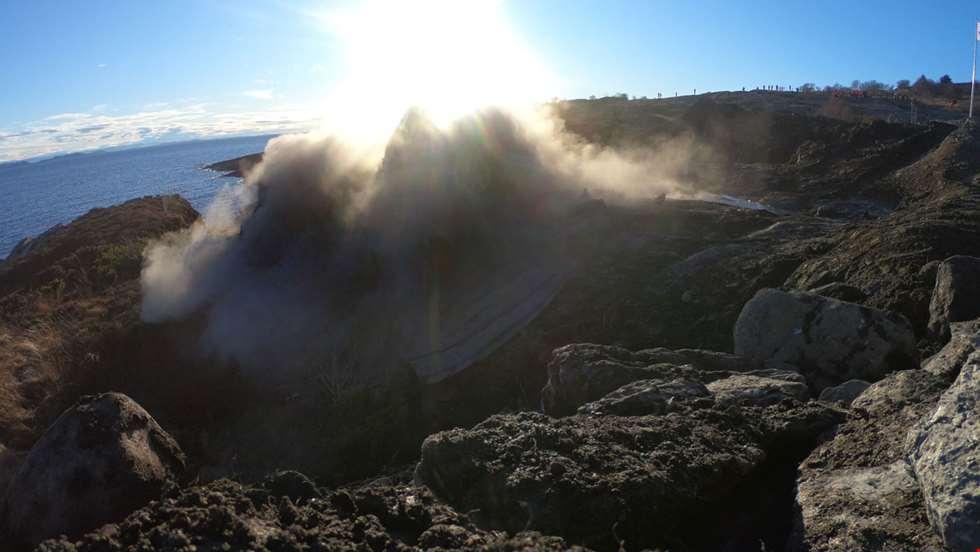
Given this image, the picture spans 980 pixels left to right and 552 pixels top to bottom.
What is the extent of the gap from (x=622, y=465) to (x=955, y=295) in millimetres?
5561

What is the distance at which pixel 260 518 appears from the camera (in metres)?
4.09

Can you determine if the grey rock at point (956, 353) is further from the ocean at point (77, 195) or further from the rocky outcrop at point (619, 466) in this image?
the ocean at point (77, 195)

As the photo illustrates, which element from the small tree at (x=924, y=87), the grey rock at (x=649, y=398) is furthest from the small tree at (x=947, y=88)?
the grey rock at (x=649, y=398)

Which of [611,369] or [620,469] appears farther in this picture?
[611,369]

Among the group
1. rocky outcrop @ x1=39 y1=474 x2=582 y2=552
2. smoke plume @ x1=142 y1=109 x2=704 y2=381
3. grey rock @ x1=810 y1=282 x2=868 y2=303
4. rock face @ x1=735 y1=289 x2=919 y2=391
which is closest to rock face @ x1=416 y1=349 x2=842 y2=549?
rocky outcrop @ x1=39 y1=474 x2=582 y2=552

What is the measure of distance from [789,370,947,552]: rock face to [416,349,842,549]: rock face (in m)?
0.38

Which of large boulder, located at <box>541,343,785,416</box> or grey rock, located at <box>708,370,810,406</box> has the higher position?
grey rock, located at <box>708,370,810,406</box>

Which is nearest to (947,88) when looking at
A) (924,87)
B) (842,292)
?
(924,87)

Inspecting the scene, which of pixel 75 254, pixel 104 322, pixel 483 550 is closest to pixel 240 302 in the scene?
pixel 104 322

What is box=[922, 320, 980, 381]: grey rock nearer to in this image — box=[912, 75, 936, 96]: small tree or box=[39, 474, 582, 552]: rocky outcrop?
box=[39, 474, 582, 552]: rocky outcrop

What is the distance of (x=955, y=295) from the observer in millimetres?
8094

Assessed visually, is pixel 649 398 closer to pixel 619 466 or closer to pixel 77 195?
pixel 619 466

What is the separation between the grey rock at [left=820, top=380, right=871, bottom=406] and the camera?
6736 millimetres

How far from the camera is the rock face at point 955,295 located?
7.95m
